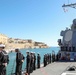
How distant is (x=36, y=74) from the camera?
44.7 ft

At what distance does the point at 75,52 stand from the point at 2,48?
16709mm

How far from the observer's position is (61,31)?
28.2m

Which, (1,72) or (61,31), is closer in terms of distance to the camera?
(1,72)

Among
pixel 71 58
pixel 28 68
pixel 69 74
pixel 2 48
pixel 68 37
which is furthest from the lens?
pixel 68 37

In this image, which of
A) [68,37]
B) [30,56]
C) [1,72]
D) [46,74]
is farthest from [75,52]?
[1,72]

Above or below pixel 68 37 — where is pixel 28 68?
below

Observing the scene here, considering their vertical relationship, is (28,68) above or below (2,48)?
below

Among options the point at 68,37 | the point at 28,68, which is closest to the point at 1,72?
the point at 28,68

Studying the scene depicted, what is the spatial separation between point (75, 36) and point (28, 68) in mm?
12529

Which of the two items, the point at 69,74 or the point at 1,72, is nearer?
the point at 1,72

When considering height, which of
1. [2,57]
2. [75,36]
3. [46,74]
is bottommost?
[46,74]

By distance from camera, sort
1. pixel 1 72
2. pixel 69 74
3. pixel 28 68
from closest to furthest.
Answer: pixel 1 72, pixel 69 74, pixel 28 68

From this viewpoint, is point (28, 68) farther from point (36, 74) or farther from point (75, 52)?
point (75, 52)

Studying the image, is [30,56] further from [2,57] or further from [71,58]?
[71,58]
